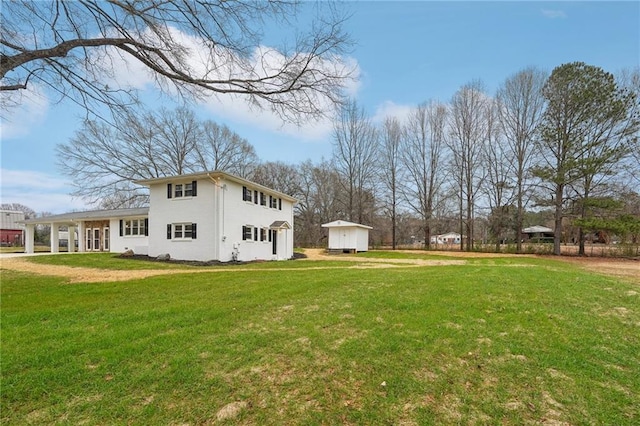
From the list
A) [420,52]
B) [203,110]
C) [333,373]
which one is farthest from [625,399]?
Result: [420,52]

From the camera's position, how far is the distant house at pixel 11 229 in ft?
126

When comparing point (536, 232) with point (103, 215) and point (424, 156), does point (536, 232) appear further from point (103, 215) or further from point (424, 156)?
point (103, 215)

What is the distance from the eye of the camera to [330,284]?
7676 mm

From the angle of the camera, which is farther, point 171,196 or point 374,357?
point 171,196

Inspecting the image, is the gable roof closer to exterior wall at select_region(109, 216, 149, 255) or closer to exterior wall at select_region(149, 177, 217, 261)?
exterior wall at select_region(149, 177, 217, 261)

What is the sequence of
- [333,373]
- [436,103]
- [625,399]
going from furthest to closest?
1. [436,103]
2. [333,373]
3. [625,399]

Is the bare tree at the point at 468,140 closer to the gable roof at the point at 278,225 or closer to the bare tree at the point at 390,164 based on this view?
the bare tree at the point at 390,164

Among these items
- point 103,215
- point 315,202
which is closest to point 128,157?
point 103,215

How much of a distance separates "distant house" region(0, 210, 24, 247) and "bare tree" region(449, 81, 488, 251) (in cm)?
5027

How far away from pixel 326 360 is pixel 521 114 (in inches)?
1200

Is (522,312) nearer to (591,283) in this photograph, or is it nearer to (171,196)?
(591,283)

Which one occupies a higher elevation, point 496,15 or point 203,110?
point 496,15

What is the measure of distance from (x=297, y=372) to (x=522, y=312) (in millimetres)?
3971

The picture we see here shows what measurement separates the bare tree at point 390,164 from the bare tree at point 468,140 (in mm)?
5908
